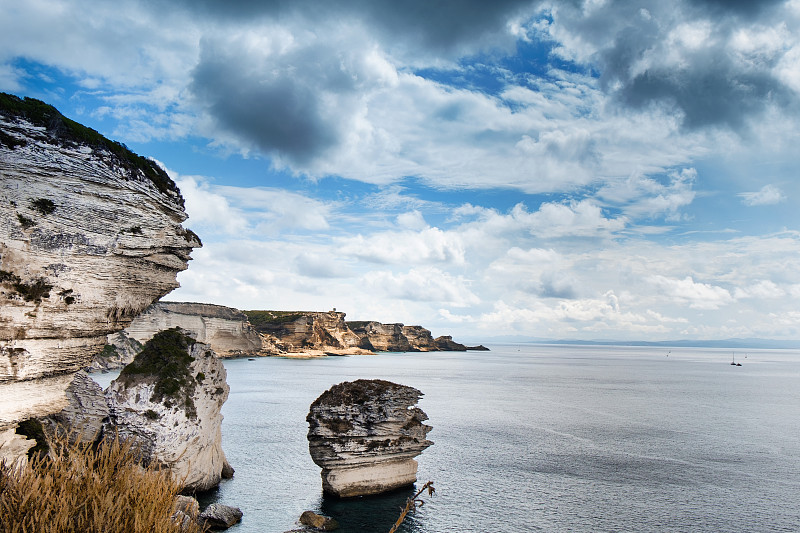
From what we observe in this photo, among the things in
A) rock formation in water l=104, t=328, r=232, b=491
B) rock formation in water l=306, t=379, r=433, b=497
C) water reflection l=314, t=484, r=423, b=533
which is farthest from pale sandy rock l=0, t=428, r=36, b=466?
rock formation in water l=306, t=379, r=433, b=497

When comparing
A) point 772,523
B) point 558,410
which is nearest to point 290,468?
point 772,523

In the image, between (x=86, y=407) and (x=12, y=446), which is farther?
(x=86, y=407)

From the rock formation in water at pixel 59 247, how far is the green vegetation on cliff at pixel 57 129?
0.03 meters

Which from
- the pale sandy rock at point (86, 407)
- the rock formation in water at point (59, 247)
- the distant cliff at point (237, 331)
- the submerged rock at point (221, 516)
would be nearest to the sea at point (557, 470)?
the submerged rock at point (221, 516)

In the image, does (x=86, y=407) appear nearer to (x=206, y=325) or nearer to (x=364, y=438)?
(x=364, y=438)

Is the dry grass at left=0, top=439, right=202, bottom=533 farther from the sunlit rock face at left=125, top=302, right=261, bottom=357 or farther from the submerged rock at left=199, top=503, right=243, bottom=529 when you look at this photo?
the sunlit rock face at left=125, top=302, right=261, bottom=357

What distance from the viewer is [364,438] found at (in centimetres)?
2972

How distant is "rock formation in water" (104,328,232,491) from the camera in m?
26.0

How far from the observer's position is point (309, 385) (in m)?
90.4

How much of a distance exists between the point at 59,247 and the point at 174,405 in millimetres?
16983

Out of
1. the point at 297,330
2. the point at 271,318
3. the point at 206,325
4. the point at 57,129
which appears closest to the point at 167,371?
the point at 57,129

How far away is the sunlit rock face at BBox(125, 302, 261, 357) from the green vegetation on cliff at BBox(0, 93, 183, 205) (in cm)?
9580

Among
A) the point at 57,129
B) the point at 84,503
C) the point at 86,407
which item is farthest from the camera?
the point at 86,407

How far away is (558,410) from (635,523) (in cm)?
4040
